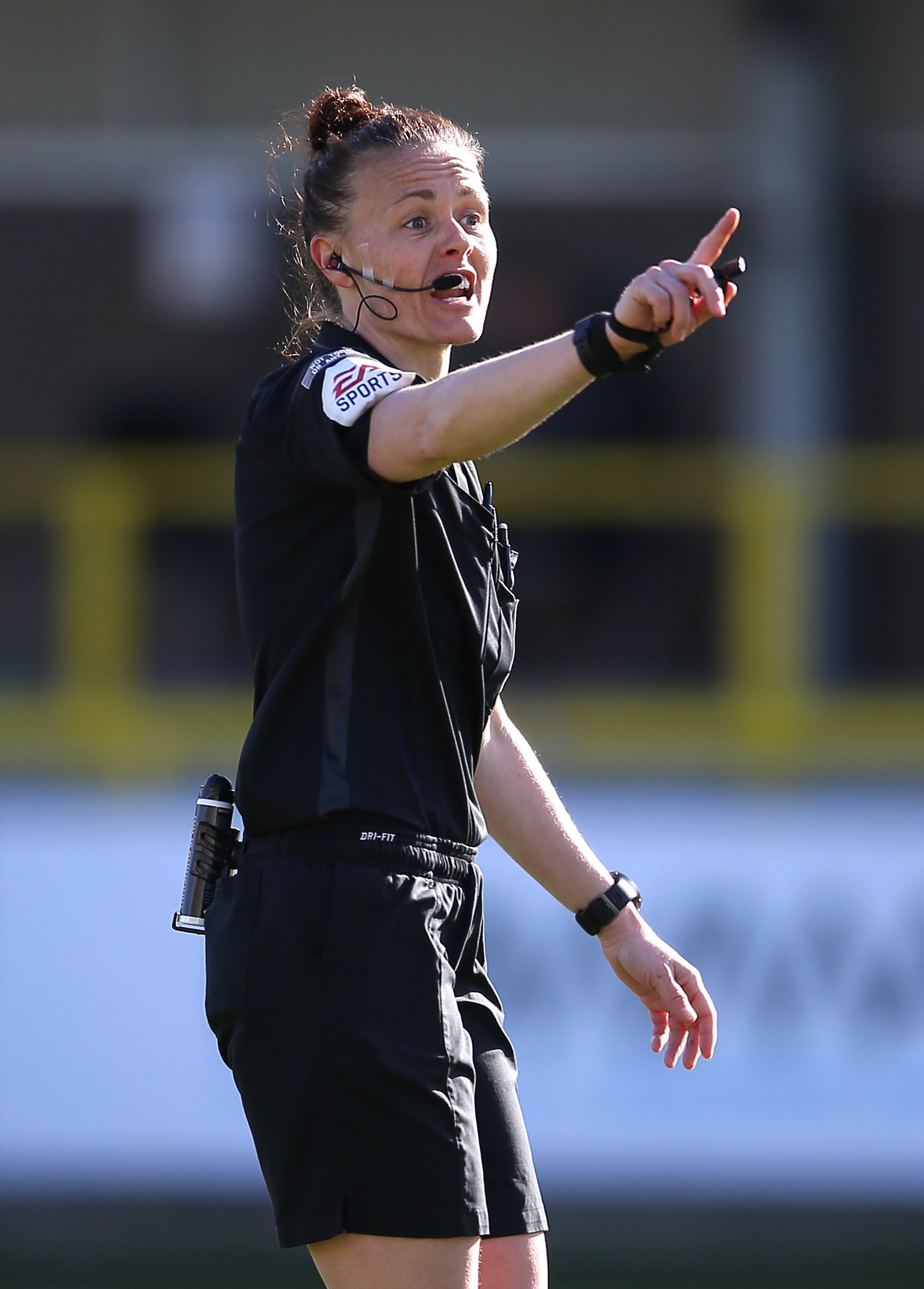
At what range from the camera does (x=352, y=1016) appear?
2297mm

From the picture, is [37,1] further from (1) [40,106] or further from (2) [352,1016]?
(2) [352,1016]

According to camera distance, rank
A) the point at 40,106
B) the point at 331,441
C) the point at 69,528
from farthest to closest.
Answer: the point at 40,106 < the point at 69,528 < the point at 331,441

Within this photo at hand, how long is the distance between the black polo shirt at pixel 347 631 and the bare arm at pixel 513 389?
0.12 meters

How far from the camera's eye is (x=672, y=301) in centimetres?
201

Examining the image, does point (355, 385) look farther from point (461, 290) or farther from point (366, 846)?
point (366, 846)

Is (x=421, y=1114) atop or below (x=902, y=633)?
below

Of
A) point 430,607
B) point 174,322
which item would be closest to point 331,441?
point 430,607

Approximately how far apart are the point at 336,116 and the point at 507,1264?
1.56 metres

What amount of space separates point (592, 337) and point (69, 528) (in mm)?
5314

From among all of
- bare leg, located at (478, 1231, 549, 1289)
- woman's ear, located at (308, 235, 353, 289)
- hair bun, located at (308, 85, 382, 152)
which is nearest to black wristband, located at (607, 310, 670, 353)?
woman's ear, located at (308, 235, 353, 289)

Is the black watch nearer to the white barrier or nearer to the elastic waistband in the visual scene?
the elastic waistband

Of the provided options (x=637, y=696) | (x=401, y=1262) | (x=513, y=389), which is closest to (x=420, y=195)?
(x=513, y=389)

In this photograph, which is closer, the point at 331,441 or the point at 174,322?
the point at 331,441

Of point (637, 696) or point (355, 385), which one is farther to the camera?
point (637, 696)
